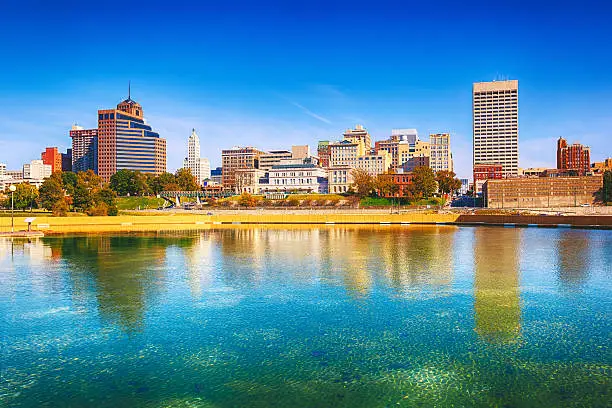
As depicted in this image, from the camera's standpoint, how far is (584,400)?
13.1 meters

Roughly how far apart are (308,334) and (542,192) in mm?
131009

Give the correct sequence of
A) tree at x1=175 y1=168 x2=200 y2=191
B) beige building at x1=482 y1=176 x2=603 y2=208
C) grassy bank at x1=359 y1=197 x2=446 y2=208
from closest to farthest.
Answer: beige building at x1=482 y1=176 x2=603 y2=208, grassy bank at x1=359 y1=197 x2=446 y2=208, tree at x1=175 y1=168 x2=200 y2=191

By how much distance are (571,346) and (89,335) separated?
693 inches

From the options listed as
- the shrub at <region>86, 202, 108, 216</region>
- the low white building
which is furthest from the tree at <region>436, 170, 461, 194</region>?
the shrub at <region>86, 202, 108, 216</region>

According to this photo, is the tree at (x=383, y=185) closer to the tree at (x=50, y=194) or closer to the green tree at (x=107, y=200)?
the green tree at (x=107, y=200)

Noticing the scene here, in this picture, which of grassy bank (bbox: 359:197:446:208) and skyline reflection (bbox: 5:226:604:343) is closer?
skyline reflection (bbox: 5:226:604:343)

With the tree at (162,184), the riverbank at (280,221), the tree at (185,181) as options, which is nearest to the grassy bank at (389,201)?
the riverbank at (280,221)

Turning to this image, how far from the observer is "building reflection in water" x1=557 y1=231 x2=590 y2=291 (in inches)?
1176

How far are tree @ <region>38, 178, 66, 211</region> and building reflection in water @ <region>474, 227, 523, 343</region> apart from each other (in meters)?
84.3

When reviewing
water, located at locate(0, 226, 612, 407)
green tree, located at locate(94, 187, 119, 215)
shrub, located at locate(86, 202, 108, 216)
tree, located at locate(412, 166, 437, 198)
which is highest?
tree, located at locate(412, 166, 437, 198)

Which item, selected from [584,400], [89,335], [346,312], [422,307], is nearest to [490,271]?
[422,307]

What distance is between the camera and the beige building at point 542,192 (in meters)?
128

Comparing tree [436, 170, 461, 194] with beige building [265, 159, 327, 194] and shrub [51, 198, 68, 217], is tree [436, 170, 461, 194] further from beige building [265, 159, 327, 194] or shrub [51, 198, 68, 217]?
shrub [51, 198, 68, 217]

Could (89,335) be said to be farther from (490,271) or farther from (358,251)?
(358,251)
